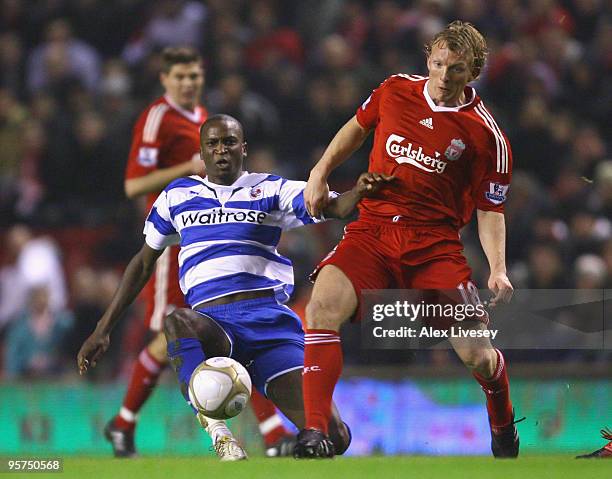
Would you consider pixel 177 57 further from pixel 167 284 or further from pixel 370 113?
pixel 370 113

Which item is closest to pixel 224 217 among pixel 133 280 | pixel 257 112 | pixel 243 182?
pixel 243 182

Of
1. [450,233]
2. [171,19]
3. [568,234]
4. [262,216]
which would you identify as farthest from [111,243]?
[450,233]

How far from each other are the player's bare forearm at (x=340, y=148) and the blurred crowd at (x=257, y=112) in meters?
3.23

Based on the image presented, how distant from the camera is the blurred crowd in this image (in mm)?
9625

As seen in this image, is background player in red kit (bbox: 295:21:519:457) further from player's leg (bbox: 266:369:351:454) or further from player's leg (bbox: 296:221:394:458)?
player's leg (bbox: 266:369:351:454)

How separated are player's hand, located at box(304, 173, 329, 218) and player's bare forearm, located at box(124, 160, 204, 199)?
1.77 meters

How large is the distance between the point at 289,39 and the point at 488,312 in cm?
657

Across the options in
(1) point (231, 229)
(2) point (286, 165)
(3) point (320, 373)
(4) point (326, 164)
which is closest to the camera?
(3) point (320, 373)

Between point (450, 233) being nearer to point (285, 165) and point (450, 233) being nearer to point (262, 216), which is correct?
point (262, 216)

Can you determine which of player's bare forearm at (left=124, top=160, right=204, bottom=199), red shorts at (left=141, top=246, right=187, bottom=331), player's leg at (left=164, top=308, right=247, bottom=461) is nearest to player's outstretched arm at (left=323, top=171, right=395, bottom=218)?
player's leg at (left=164, top=308, right=247, bottom=461)

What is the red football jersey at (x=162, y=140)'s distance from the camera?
743cm

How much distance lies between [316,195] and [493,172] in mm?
755

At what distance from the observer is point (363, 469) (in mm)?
4695

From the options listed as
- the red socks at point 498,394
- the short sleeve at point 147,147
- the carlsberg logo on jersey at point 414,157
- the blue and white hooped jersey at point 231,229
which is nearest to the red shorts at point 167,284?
the short sleeve at point 147,147
